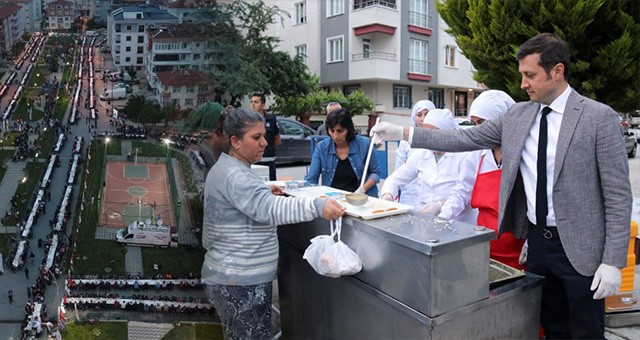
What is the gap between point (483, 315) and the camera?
2221 mm

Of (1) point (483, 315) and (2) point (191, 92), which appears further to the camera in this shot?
(2) point (191, 92)

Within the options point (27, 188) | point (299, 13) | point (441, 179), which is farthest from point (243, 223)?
point (299, 13)

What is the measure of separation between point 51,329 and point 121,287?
0.30m

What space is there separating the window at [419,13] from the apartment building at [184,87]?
80.8ft

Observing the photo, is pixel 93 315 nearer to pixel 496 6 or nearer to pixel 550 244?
pixel 550 244

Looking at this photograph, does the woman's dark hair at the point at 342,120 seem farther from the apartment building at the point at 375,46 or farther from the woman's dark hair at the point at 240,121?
the apartment building at the point at 375,46

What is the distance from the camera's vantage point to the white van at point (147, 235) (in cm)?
217

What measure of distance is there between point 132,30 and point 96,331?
1.30 m

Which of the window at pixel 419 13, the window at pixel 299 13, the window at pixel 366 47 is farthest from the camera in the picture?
the window at pixel 299 13

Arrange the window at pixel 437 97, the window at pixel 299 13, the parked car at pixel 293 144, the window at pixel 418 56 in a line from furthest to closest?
the window at pixel 437 97 → the window at pixel 299 13 → the window at pixel 418 56 → the parked car at pixel 293 144

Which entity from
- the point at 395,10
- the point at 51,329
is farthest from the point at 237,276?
the point at 395,10

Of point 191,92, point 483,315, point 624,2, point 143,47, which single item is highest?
point 624,2

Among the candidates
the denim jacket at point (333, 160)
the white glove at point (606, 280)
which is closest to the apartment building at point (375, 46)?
the denim jacket at point (333, 160)

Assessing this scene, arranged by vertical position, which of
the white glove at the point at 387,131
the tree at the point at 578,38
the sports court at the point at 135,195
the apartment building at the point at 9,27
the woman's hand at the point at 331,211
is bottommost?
the woman's hand at the point at 331,211
